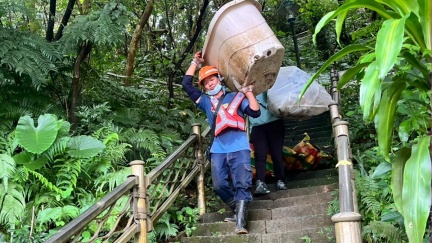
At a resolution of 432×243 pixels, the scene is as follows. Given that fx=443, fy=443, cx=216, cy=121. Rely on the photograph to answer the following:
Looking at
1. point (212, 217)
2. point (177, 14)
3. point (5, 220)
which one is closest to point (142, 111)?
point (212, 217)

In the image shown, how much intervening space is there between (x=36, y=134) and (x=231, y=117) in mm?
1990

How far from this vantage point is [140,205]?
12.5 feet

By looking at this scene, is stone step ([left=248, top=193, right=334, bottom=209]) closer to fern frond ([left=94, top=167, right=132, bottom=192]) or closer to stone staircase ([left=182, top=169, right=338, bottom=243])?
stone staircase ([left=182, top=169, right=338, bottom=243])

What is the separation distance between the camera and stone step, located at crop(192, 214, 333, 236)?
4.17 metres

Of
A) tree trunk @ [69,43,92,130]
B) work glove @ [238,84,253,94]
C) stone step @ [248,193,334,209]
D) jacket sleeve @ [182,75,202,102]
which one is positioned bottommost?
stone step @ [248,193,334,209]

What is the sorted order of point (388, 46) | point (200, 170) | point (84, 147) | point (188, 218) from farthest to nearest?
point (200, 170), point (188, 218), point (84, 147), point (388, 46)

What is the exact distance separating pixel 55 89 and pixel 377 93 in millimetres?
4555

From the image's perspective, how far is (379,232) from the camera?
3314 mm

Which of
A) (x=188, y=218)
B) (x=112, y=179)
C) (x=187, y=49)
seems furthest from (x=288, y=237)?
(x=187, y=49)

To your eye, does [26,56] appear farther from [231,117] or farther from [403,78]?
[403,78]

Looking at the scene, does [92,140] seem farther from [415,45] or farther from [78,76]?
[415,45]

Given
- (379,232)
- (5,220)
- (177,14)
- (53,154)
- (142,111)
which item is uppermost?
(177,14)

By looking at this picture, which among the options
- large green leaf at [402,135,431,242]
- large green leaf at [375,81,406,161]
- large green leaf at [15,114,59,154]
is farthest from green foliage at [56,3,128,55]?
large green leaf at [402,135,431,242]

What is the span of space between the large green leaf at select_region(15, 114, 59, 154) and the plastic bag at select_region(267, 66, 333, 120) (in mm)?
2364
